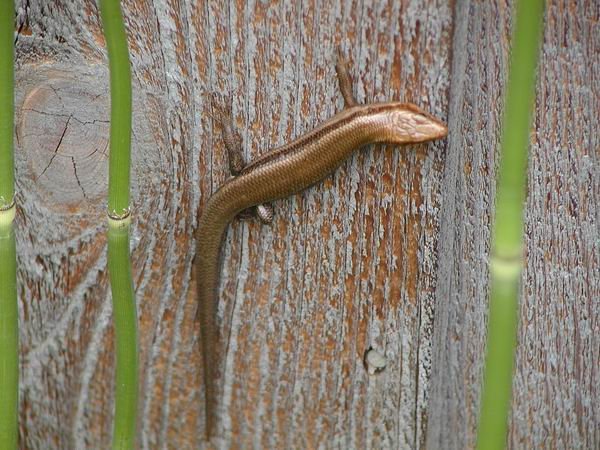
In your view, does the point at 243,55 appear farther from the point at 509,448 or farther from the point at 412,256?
the point at 509,448

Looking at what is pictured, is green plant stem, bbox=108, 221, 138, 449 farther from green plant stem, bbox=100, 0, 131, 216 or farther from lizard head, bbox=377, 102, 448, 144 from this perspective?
lizard head, bbox=377, 102, 448, 144

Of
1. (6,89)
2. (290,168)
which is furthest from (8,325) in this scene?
(290,168)

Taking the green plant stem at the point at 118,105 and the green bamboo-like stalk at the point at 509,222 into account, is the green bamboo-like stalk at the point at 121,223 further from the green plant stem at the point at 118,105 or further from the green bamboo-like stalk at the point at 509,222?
the green bamboo-like stalk at the point at 509,222

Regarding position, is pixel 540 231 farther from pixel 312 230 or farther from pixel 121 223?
pixel 121 223

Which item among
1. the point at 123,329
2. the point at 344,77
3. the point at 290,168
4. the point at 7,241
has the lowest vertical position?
the point at 123,329

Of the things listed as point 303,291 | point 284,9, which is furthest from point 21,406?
point 284,9

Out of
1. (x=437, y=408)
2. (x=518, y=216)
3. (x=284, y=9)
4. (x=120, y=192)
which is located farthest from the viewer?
(x=437, y=408)

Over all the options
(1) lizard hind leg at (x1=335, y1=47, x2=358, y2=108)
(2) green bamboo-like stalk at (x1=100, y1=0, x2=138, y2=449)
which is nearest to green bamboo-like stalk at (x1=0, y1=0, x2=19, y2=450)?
(2) green bamboo-like stalk at (x1=100, y1=0, x2=138, y2=449)

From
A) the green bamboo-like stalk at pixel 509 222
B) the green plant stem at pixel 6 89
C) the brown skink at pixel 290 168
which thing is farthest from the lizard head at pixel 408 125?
the green plant stem at pixel 6 89
